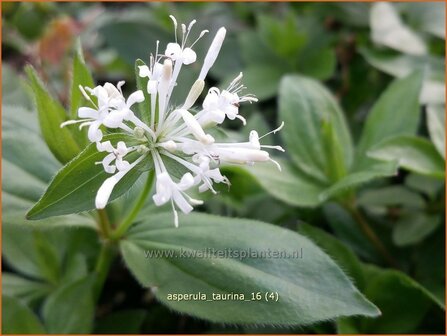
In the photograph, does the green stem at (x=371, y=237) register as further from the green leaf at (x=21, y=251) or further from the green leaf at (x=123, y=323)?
the green leaf at (x=21, y=251)

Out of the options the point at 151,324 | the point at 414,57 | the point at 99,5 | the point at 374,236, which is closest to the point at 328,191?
the point at 374,236

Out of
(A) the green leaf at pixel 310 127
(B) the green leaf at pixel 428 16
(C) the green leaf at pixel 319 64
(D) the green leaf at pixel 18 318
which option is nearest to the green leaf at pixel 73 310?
(D) the green leaf at pixel 18 318

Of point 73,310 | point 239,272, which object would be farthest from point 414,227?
point 73,310

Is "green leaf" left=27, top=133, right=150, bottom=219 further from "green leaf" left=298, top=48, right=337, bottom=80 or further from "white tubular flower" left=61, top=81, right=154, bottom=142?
"green leaf" left=298, top=48, right=337, bottom=80

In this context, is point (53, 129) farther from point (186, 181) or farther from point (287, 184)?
point (287, 184)

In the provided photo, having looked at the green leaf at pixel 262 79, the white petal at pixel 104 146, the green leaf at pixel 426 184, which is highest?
the white petal at pixel 104 146

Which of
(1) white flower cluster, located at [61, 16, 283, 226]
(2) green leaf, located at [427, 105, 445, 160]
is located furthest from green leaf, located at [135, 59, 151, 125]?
(2) green leaf, located at [427, 105, 445, 160]

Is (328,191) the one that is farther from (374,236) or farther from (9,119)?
(9,119)
